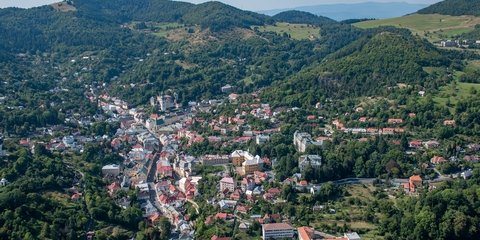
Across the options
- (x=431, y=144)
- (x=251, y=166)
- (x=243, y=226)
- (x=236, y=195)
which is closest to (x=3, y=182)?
(x=236, y=195)

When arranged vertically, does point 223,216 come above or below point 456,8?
below

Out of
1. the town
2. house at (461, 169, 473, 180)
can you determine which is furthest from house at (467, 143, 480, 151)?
house at (461, 169, 473, 180)

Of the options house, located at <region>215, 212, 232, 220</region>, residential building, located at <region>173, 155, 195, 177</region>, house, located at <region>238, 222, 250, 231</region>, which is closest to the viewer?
house, located at <region>238, 222, 250, 231</region>

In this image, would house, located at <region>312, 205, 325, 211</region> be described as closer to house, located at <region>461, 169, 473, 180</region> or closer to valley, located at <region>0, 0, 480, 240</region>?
valley, located at <region>0, 0, 480, 240</region>

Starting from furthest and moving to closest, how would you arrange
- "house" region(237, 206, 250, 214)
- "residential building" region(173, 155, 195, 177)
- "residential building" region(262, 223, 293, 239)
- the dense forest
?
"residential building" region(173, 155, 195, 177)
"house" region(237, 206, 250, 214)
"residential building" region(262, 223, 293, 239)
the dense forest

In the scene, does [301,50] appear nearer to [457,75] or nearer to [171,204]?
[457,75]

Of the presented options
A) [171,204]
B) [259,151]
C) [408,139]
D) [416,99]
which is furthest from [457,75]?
[171,204]

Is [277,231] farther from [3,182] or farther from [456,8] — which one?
[456,8]
